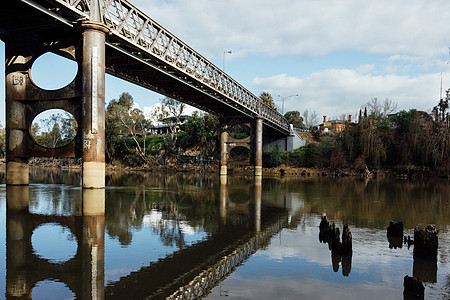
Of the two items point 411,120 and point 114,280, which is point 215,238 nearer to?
point 114,280

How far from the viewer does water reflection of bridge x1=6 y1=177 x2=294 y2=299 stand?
641 centimetres

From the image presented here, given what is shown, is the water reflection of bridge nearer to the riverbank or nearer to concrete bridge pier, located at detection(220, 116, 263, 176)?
concrete bridge pier, located at detection(220, 116, 263, 176)

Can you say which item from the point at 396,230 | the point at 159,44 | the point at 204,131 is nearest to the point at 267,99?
the point at 204,131

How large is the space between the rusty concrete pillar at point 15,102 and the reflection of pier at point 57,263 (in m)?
11.1

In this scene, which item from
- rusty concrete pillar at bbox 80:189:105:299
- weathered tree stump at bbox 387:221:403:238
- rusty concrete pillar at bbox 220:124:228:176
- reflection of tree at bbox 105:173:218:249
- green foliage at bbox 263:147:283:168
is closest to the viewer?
rusty concrete pillar at bbox 80:189:105:299

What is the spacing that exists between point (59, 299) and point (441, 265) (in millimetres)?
8603

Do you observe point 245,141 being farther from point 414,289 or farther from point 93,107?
point 414,289

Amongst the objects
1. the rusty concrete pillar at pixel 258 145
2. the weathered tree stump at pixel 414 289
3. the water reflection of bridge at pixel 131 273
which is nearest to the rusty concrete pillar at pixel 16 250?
the water reflection of bridge at pixel 131 273

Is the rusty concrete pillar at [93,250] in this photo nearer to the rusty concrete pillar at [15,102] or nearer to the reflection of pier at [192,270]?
the reflection of pier at [192,270]

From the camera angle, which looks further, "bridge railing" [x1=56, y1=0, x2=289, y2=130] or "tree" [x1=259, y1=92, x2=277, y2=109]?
"tree" [x1=259, y1=92, x2=277, y2=109]

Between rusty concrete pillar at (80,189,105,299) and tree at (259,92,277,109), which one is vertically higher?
tree at (259,92,277,109)

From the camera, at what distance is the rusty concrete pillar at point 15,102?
76.1ft

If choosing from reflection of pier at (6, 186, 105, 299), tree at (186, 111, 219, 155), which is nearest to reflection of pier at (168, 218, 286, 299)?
reflection of pier at (6, 186, 105, 299)

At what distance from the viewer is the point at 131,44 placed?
2512 centimetres
